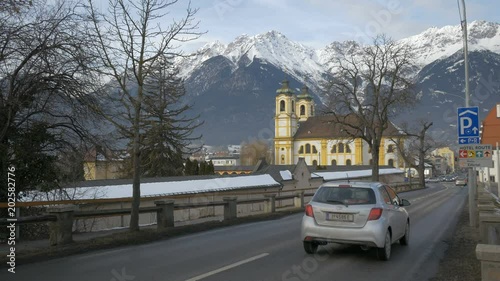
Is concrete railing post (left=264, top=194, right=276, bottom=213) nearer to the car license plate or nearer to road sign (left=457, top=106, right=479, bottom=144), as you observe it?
road sign (left=457, top=106, right=479, bottom=144)

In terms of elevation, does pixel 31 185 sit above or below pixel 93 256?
above

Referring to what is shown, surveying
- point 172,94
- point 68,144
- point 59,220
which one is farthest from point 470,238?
point 172,94

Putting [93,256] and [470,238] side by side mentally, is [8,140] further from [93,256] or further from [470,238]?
[470,238]

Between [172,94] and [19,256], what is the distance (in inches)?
1208

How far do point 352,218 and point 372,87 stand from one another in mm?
37420

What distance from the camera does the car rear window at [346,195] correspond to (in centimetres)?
983

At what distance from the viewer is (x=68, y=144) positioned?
568 inches

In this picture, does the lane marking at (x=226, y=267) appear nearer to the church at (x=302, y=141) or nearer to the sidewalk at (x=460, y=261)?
the sidewalk at (x=460, y=261)

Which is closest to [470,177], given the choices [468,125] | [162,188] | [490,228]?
[468,125]

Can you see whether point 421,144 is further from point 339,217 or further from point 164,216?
point 339,217

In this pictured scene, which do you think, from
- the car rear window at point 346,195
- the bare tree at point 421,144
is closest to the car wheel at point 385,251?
the car rear window at point 346,195

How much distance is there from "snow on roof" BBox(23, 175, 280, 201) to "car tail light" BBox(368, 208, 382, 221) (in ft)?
35.2

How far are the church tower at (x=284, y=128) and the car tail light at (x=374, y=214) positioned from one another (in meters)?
116

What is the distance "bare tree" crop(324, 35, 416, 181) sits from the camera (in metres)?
42.8
